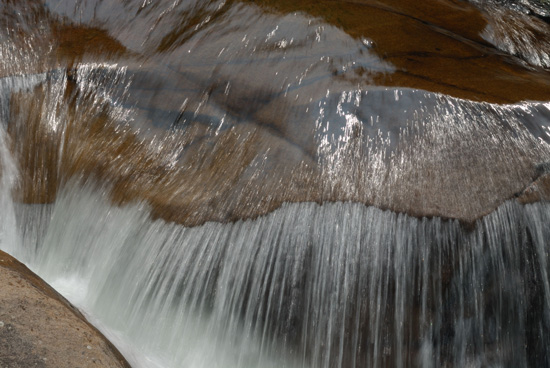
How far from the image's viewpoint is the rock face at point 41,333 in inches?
98.6

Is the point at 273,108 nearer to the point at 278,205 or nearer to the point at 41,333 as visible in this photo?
the point at 278,205

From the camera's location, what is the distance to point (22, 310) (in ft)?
8.90

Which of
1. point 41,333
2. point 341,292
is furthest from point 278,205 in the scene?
point 41,333

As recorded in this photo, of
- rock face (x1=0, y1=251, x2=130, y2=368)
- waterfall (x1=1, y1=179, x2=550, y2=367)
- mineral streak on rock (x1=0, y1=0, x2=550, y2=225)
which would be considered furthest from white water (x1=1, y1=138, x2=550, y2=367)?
rock face (x1=0, y1=251, x2=130, y2=368)

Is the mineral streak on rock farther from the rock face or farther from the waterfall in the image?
the rock face

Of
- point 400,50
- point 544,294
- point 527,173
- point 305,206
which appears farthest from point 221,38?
point 544,294

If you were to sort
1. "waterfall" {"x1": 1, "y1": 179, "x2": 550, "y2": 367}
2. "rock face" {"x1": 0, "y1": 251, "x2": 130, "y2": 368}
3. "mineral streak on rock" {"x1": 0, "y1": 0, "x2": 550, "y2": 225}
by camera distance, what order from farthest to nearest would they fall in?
Result: "mineral streak on rock" {"x1": 0, "y1": 0, "x2": 550, "y2": 225} < "waterfall" {"x1": 1, "y1": 179, "x2": 550, "y2": 367} < "rock face" {"x1": 0, "y1": 251, "x2": 130, "y2": 368}

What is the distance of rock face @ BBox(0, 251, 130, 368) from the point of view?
8.21 feet

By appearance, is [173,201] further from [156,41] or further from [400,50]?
[400,50]

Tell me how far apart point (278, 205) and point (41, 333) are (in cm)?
133

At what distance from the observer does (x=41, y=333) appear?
264cm

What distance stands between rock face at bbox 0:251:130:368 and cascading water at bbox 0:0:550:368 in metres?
0.57

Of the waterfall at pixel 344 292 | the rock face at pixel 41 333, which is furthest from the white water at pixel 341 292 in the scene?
the rock face at pixel 41 333

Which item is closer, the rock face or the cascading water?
the rock face
